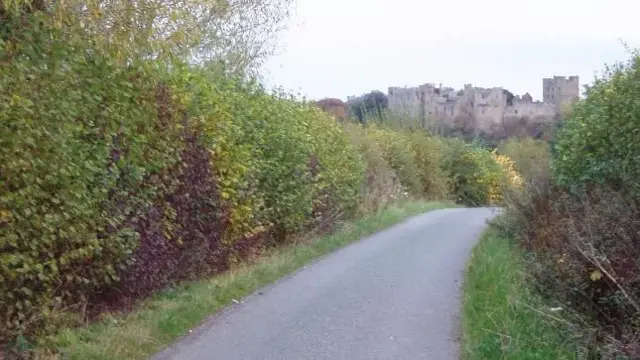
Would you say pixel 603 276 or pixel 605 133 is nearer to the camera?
pixel 603 276

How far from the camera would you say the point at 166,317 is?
33.0 feet

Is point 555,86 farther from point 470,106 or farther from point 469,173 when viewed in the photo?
point 470,106

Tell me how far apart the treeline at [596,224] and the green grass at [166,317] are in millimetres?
4034

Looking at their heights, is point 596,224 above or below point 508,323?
above

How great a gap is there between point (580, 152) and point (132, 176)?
7.75 meters

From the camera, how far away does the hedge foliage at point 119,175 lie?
7750 millimetres

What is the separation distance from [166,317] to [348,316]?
2.41 metres

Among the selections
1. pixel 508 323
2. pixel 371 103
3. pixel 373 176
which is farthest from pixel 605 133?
pixel 371 103

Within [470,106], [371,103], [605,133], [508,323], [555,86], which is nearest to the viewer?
[508,323]

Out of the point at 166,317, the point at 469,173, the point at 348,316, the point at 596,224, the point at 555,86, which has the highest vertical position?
the point at 555,86

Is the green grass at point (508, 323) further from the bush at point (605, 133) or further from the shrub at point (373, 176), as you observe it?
the shrub at point (373, 176)

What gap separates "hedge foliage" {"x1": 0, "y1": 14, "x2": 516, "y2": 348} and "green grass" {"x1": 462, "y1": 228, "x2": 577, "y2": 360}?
3.97m

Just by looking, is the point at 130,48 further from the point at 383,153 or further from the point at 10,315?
the point at 383,153

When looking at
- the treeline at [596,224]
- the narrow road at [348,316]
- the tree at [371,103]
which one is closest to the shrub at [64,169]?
the narrow road at [348,316]
